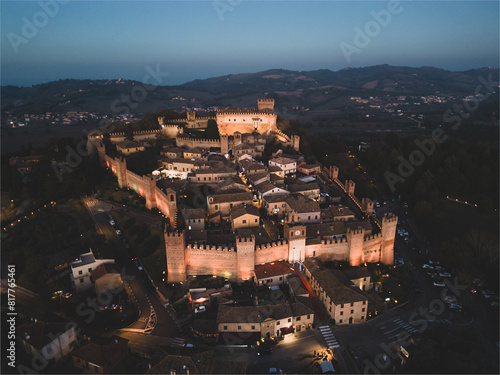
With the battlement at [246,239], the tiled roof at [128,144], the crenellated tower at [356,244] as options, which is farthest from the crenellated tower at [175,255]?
the tiled roof at [128,144]

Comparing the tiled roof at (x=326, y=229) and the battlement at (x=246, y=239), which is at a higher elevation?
the battlement at (x=246, y=239)

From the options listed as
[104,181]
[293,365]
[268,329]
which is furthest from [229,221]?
[104,181]

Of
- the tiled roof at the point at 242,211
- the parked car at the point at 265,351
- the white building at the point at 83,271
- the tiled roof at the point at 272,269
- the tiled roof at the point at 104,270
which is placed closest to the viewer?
the parked car at the point at 265,351

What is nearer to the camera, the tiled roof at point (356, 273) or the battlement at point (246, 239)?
the battlement at point (246, 239)

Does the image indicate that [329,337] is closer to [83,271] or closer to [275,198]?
[275,198]

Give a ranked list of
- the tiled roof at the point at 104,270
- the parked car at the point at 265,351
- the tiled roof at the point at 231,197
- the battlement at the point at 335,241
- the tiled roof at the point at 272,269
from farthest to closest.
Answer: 1. the tiled roof at the point at 231,197
2. the battlement at the point at 335,241
3. the tiled roof at the point at 104,270
4. the tiled roof at the point at 272,269
5. the parked car at the point at 265,351

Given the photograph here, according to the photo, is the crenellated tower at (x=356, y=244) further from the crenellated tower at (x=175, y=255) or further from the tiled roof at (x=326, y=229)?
the crenellated tower at (x=175, y=255)
